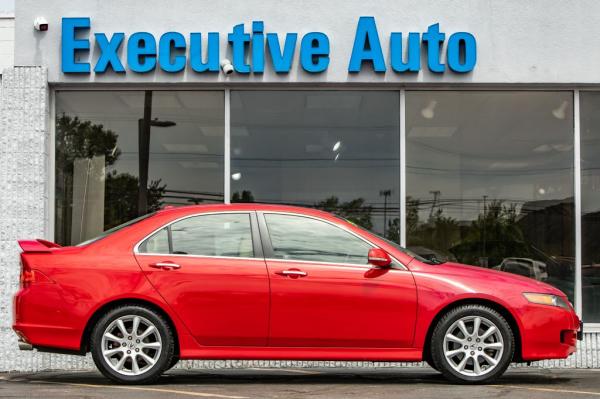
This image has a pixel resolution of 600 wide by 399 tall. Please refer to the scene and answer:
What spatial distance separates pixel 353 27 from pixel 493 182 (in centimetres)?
237

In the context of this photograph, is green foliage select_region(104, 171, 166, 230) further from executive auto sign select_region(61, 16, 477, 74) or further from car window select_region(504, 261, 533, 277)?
car window select_region(504, 261, 533, 277)

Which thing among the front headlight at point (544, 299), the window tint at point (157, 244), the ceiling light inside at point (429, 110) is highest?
the ceiling light inside at point (429, 110)

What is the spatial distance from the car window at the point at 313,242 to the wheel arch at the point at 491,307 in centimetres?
76

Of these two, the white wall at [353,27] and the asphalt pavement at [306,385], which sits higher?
the white wall at [353,27]

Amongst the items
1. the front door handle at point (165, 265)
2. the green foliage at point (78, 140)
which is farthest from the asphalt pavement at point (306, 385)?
the green foliage at point (78, 140)

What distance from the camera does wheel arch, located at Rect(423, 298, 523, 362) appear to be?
7793 mm

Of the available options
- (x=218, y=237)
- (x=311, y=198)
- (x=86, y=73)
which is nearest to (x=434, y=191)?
(x=311, y=198)

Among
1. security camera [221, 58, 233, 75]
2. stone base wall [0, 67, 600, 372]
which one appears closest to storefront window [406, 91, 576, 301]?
stone base wall [0, 67, 600, 372]

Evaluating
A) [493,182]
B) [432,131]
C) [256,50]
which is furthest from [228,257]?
[493,182]

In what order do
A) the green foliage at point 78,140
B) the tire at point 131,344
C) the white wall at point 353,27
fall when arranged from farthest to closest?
the green foliage at point 78,140
the white wall at point 353,27
the tire at point 131,344

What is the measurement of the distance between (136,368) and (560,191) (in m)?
5.43

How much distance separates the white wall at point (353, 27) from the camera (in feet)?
34.6

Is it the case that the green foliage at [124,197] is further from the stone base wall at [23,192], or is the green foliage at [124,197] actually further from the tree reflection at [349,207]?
the tree reflection at [349,207]

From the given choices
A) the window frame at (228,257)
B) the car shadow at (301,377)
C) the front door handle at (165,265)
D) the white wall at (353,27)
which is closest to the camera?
the front door handle at (165,265)
